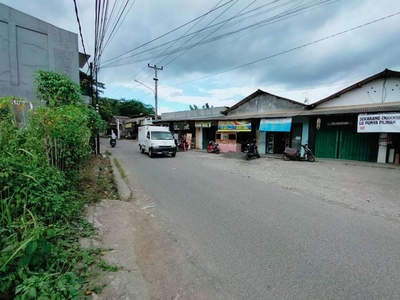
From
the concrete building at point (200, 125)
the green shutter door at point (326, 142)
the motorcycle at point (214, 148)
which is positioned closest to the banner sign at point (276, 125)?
the green shutter door at point (326, 142)

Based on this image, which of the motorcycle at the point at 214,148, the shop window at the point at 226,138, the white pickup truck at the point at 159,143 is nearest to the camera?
the white pickup truck at the point at 159,143

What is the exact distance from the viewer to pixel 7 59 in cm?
880

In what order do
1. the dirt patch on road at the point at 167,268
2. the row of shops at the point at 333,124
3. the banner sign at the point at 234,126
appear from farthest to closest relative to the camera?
the banner sign at the point at 234,126, the row of shops at the point at 333,124, the dirt patch on road at the point at 167,268

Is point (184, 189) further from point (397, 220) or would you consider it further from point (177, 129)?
point (177, 129)

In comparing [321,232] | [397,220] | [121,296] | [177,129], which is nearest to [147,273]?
[121,296]

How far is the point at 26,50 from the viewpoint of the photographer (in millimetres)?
9406

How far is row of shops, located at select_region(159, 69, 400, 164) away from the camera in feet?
40.5

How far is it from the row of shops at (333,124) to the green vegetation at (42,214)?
544 inches

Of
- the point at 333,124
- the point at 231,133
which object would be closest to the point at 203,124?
the point at 231,133

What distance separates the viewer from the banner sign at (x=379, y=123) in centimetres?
1117

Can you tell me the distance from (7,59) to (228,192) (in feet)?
33.4

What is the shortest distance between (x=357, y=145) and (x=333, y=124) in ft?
6.17

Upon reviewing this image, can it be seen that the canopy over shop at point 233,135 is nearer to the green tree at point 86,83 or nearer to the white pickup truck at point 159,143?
the white pickup truck at point 159,143

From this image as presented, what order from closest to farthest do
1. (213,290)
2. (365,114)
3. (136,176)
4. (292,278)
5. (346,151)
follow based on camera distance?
(213,290) → (292,278) → (136,176) → (365,114) → (346,151)
